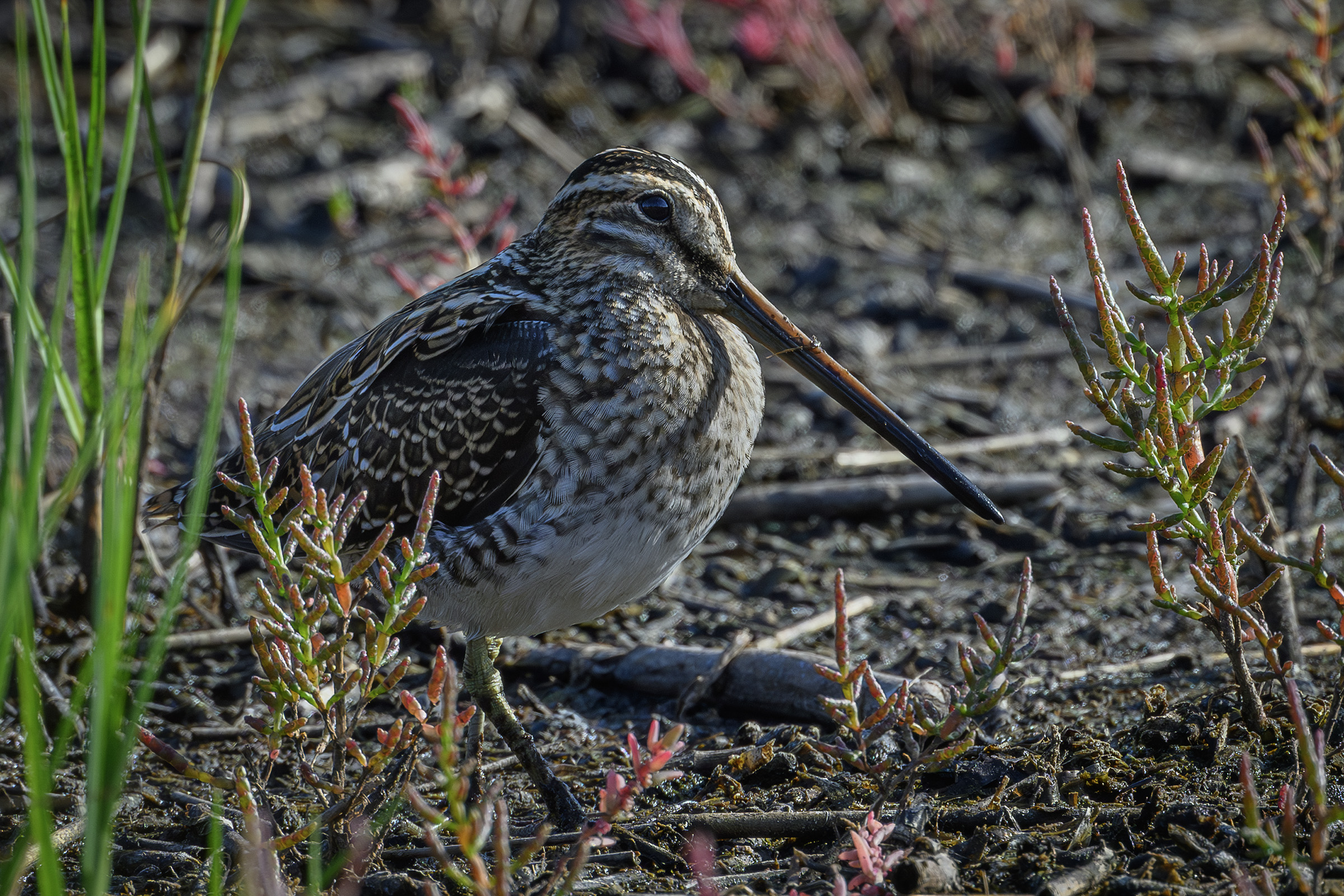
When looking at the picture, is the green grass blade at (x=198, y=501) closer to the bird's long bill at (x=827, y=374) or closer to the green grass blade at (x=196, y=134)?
the green grass blade at (x=196, y=134)

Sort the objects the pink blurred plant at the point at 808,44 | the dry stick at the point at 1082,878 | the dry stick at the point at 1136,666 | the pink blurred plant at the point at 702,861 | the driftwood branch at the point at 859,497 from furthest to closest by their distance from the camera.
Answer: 1. the pink blurred plant at the point at 808,44
2. the driftwood branch at the point at 859,497
3. the dry stick at the point at 1136,666
4. the dry stick at the point at 1082,878
5. the pink blurred plant at the point at 702,861

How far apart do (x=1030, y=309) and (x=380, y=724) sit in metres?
3.49

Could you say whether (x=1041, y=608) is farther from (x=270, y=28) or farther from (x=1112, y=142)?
(x=270, y=28)

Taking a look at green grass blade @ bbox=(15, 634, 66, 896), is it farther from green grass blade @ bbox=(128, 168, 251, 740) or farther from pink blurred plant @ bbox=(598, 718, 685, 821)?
pink blurred plant @ bbox=(598, 718, 685, 821)

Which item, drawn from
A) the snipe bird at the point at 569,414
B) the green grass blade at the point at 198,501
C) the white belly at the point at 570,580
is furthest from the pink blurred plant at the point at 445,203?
the green grass blade at the point at 198,501

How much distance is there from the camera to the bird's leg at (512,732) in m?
3.27

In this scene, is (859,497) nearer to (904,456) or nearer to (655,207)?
(904,456)

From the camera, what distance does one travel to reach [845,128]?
7195mm

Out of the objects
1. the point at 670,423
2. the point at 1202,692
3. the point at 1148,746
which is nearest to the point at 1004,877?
the point at 1148,746

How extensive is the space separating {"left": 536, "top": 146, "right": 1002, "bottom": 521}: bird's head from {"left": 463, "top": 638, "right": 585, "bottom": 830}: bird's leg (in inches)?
39.8

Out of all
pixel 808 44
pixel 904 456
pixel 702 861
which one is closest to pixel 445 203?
pixel 904 456

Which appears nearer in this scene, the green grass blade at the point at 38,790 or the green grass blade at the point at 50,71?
the green grass blade at the point at 38,790

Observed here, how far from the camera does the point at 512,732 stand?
3408 millimetres

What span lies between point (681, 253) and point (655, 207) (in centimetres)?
13
